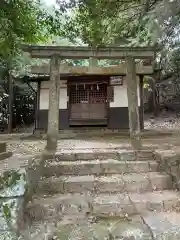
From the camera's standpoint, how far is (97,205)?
4035mm

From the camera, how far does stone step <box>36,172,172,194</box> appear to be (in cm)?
457

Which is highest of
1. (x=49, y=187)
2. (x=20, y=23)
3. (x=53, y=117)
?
(x=20, y=23)

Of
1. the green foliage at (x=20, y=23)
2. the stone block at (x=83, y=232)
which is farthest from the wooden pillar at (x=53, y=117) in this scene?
the stone block at (x=83, y=232)

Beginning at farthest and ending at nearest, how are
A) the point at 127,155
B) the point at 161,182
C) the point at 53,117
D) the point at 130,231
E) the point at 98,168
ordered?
1. the point at 53,117
2. the point at 127,155
3. the point at 98,168
4. the point at 161,182
5. the point at 130,231

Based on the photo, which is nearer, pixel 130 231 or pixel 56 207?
pixel 130 231

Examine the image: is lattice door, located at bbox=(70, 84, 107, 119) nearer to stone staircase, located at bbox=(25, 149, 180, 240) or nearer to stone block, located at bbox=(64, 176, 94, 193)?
stone staircase, located at bbox=(25, 149, 180, 240)

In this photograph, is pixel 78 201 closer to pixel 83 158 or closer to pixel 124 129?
pixel 83 158

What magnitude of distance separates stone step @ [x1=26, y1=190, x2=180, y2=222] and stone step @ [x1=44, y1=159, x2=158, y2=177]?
0.77 metres

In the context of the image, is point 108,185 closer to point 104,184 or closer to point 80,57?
point 104,184

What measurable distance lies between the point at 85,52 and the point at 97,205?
3.72 m

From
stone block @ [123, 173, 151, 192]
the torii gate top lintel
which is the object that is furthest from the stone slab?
the torii gate top lintel

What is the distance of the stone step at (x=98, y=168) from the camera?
5090mm

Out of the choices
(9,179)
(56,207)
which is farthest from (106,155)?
(9,179)

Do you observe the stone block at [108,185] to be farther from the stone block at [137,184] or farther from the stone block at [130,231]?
the stone block at [130,231]
